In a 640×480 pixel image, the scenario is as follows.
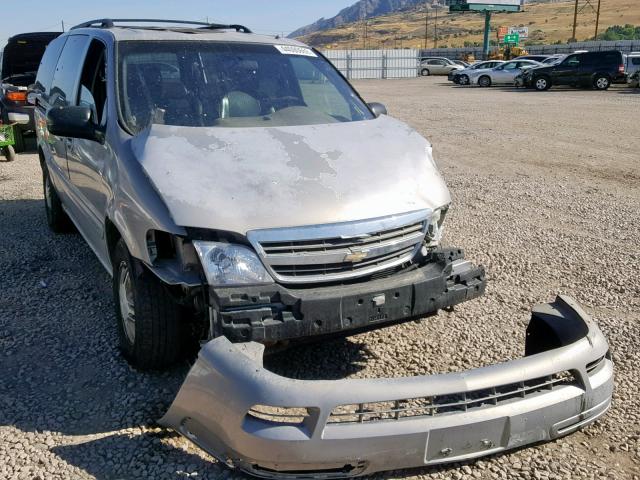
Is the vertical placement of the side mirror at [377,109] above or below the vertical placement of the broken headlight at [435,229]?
above

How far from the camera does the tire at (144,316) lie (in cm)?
342

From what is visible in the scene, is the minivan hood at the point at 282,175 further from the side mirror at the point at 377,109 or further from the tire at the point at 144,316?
the side mirror at the point at 377,109

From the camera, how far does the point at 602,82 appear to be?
30.2 meters

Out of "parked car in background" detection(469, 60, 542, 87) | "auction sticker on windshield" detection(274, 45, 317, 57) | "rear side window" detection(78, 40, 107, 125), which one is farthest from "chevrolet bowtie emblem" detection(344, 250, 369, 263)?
"parked car in background" detection(469, 60, 542, 87)

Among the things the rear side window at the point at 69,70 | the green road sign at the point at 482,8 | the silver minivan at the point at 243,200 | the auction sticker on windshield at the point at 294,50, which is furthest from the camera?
the green road sign at the point at 482,8

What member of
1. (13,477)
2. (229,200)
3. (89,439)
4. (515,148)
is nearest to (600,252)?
(229,200)

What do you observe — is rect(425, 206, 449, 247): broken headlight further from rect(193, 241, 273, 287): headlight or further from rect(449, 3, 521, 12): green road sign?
rect(449, 3, 521, 12): green road sign

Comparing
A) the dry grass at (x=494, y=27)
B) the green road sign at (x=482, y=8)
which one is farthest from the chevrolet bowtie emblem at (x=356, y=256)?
the dry grass at (x=494, y=27)

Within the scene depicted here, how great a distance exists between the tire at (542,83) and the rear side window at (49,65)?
28.4 m

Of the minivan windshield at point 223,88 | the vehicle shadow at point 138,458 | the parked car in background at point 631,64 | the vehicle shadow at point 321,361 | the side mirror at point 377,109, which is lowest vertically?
the vehicle shadow at point 321,361

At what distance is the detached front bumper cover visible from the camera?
8.68 feet

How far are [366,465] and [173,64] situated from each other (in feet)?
9.58

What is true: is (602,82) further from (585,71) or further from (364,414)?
(364,414)

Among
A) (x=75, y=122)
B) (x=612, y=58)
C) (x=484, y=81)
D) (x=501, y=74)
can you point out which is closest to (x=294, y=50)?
(x=75, y=122)
